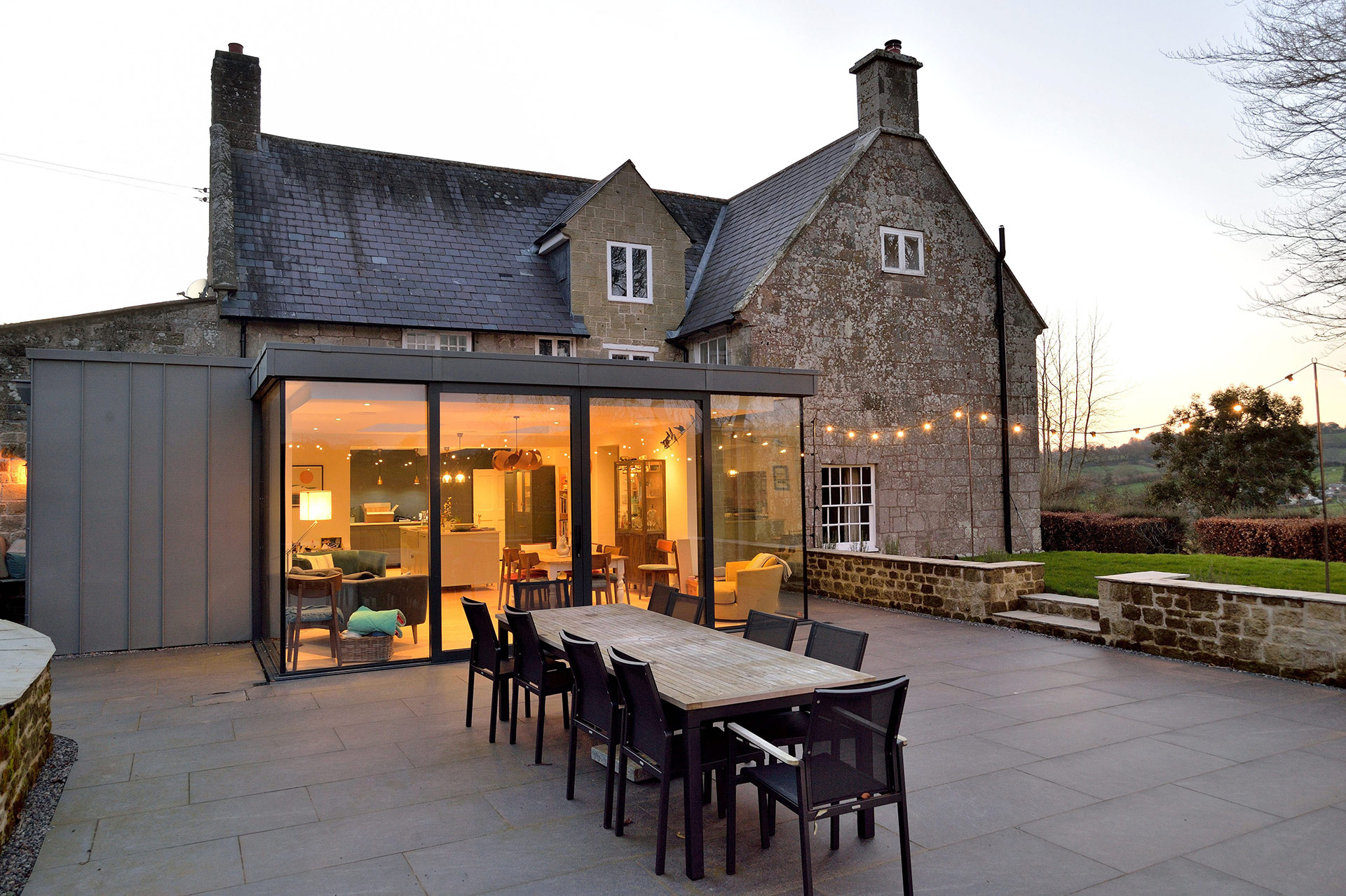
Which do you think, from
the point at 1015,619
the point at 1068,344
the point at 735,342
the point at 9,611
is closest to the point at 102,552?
the point at 9,611

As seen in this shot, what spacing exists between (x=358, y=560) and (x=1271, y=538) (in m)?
16.3

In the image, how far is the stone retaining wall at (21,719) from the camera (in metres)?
3.93

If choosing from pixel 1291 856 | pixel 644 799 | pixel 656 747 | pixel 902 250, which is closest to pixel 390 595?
pixel 644 799

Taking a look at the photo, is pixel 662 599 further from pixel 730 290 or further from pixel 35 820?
pixel 730 290

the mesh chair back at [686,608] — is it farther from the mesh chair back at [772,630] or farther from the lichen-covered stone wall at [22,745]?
the lichen-covered stone wall at [22,745]

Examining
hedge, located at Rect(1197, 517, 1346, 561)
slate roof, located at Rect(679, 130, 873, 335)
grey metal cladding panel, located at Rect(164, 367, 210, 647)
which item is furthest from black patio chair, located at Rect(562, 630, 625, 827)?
hedge, located at Rect(1197, 517, 1346, 561)

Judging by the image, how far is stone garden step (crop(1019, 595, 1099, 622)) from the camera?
30.3 feet

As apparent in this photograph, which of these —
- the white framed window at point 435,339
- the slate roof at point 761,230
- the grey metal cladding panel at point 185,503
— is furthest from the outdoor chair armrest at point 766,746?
the white framed window at point 435,339

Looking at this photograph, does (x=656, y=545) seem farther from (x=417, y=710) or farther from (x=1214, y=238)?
(x=1214, y=238)

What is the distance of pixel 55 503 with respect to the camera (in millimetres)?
8953

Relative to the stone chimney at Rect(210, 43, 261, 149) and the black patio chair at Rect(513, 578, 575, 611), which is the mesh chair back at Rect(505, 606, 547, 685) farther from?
the stone chimney at Rect(210, 43, 261, 149)

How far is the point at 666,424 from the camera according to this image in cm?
955

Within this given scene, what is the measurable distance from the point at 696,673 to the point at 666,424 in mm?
5504

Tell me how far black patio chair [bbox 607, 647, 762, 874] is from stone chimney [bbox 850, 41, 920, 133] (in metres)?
14.2
